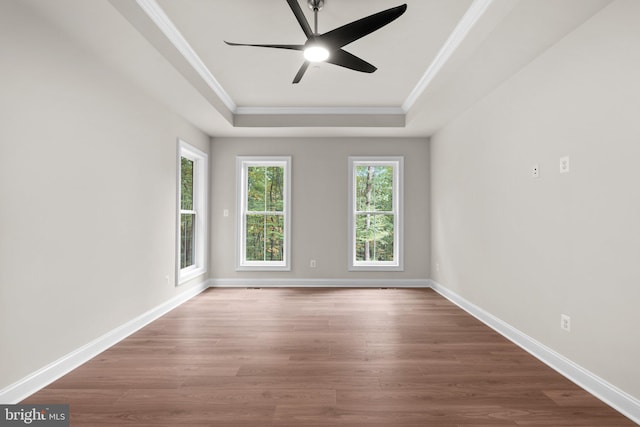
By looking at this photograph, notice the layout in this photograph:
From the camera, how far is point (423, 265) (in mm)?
5781

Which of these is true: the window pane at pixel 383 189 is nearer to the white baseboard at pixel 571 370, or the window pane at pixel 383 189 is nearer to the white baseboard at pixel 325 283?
the white baseboard at pixel 325 283

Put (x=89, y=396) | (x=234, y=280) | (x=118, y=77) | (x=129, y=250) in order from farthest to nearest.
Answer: (x=234, y=280) → (x=129, y=250) → (x=118, y=77) → (x=89, y=396)

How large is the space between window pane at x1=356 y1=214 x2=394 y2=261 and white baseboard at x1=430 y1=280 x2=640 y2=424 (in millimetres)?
2080

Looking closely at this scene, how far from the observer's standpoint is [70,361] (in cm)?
258

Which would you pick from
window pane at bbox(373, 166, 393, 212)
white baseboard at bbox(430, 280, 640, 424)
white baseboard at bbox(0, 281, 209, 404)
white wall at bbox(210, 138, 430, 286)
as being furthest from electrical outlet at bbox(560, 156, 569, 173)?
white baseboard at bbox(0, 281, 209, 404)

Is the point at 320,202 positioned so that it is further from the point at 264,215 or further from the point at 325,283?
the point at 325,283

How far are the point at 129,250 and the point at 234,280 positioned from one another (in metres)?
2.46

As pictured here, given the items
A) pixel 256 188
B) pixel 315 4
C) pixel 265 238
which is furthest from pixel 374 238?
pixel 315 4

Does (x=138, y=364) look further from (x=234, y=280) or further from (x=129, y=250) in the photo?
(x=234, y=280)

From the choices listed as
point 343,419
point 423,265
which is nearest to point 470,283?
point 423,265

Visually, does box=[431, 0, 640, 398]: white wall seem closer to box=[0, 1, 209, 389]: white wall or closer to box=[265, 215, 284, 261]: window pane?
box=[265, 215, 284, 261]: window pane

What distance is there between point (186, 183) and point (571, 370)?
16.0 feet

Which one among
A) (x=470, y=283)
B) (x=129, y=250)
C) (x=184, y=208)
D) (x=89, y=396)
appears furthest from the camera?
(x=184, y=208)

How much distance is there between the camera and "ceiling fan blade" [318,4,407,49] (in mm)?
2135
